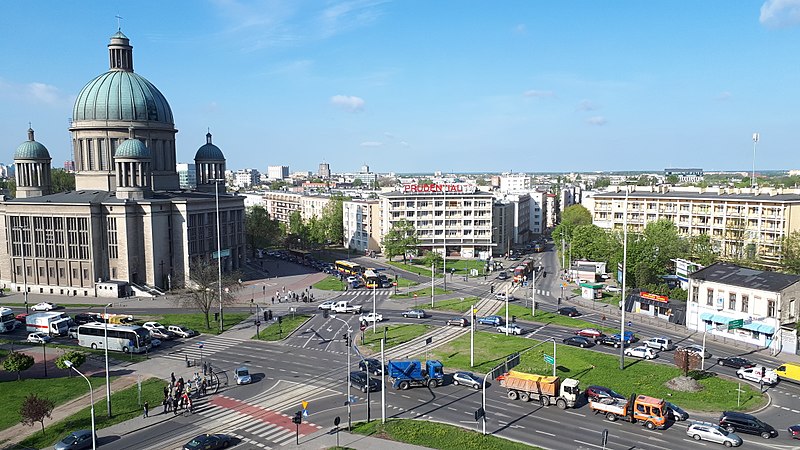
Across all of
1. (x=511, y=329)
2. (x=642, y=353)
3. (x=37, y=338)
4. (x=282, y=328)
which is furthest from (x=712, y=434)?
(x=37, y=338)

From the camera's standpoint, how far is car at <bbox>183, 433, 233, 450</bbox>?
137 ft

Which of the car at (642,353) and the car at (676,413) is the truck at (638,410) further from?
the car at (642,353)

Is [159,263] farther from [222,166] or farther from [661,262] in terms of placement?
[661,262]

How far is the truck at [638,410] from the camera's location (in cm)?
4641

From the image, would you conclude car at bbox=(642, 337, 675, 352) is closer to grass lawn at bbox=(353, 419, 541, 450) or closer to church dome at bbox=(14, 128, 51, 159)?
grass lawn at bbox=(353, 419, 541, 450)

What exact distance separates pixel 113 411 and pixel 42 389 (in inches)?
455

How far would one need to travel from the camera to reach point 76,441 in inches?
1690

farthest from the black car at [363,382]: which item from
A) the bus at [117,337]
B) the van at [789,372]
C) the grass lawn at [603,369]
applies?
the van at [789,372]

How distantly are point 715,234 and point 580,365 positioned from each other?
87.4 meters

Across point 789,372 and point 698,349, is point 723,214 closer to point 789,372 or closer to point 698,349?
point 698,349

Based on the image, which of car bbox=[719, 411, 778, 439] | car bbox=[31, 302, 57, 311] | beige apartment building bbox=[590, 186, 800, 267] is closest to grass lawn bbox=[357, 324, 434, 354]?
car bbox=[719, 411, 778, 439]

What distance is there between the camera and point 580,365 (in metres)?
61.9

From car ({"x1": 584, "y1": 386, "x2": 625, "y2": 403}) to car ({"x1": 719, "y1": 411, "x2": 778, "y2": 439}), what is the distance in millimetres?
8280

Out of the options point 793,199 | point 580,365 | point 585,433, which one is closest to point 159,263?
point 580,365
